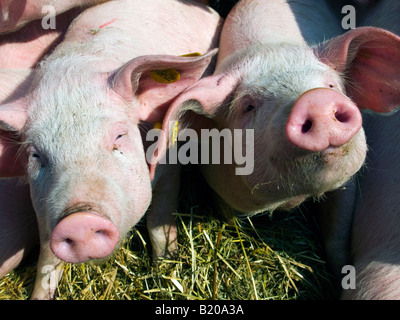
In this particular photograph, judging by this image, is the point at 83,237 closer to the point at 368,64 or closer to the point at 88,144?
the point at 88,144

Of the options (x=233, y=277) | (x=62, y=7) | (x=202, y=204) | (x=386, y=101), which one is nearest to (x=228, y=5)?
(x=62, y=7)

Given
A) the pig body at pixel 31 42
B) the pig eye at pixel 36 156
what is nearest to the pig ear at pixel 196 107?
the pig eye at pixel 36 156

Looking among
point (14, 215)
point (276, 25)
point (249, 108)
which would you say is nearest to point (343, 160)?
point (249, 108)

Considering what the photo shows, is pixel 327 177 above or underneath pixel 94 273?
above

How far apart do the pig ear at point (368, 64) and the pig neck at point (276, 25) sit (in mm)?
519

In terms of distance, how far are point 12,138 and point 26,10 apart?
1371mm

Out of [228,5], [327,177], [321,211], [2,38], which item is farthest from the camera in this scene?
[228,5]

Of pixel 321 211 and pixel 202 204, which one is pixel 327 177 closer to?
pixel 321 211

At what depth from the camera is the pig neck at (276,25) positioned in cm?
367

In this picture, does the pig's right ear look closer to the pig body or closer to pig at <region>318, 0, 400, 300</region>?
the pig body

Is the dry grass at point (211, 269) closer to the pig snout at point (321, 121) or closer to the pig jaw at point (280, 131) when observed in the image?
the pig jaw at point (280, 131)

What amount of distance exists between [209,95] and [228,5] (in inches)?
85.6

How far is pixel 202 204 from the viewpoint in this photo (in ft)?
13.6

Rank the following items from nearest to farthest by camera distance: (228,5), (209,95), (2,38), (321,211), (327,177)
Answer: (327,177), (209,95), (321,211), (2,38), (228,5)
